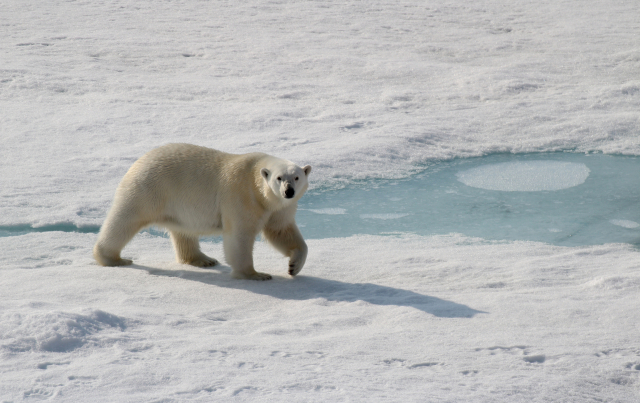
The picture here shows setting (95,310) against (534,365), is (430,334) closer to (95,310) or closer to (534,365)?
(534,365)

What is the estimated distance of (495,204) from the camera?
17.8 ft

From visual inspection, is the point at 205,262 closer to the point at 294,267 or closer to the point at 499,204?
the point at 294,267

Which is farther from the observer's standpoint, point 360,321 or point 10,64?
point 10,64

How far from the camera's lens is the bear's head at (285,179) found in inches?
137

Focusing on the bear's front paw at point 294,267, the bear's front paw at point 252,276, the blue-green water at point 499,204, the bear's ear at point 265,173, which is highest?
the bear's ear at point 265,173

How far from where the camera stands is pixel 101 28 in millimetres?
11719

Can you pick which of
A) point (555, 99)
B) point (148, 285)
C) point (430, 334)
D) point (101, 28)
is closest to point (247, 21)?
point (101, 28)

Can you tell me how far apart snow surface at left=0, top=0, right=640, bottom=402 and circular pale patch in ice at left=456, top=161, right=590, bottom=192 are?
54 cm

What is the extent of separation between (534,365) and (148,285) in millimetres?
2110

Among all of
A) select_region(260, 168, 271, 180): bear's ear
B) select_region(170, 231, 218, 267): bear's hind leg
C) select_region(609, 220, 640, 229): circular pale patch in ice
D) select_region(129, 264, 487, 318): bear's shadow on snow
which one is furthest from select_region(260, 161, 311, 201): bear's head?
select_region(609, 220, 640, 229): circular pale patch in ice

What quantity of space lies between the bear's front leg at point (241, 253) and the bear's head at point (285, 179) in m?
0.36

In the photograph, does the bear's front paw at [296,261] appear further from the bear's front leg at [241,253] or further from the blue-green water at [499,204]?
the blue-green water at [499,204]

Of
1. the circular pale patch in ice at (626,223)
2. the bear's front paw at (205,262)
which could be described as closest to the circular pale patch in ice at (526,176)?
the circular pale patch in ice at (626,223)

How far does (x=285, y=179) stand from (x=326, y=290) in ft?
2.22
